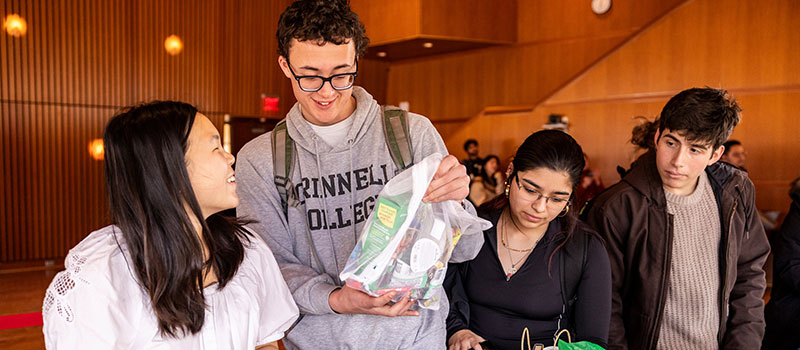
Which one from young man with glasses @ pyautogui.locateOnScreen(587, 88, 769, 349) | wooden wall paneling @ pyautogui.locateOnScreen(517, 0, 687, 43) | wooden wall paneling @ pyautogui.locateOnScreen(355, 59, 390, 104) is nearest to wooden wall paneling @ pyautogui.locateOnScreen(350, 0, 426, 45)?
wooden wall paneling @ pyautogui.locateOnScreen(355, 59, 390, 104)

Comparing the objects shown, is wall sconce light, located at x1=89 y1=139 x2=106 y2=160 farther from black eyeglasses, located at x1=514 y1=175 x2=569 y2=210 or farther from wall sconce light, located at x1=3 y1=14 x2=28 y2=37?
black eyeglasses, located at x1=514 y1=175 x2=569 y2=210

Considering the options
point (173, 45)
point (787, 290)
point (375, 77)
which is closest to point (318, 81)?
point (787, 290)

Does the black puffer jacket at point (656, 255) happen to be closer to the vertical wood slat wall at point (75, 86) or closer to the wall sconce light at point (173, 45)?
the vertical wood slat wall at point (75, 86)

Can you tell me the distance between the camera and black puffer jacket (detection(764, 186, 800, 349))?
2451 millimetres

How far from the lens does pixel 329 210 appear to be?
5.38 feet

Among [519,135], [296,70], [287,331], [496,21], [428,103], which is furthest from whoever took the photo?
[428,103]

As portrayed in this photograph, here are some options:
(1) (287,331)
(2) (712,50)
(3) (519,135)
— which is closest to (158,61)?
(3) (519,135)

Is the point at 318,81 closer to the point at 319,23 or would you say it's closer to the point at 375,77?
the point at 319,23

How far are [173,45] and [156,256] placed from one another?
8.60 m

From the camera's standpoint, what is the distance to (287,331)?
1729 mm

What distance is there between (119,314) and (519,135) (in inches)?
311

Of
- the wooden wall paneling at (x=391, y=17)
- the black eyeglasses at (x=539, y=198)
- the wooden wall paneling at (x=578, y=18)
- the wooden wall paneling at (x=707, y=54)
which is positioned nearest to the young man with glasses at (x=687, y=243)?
the black eyeglasses at (x=539, y=198)

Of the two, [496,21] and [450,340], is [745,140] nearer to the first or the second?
[496,21]

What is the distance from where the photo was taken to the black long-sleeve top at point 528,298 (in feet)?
6.16
